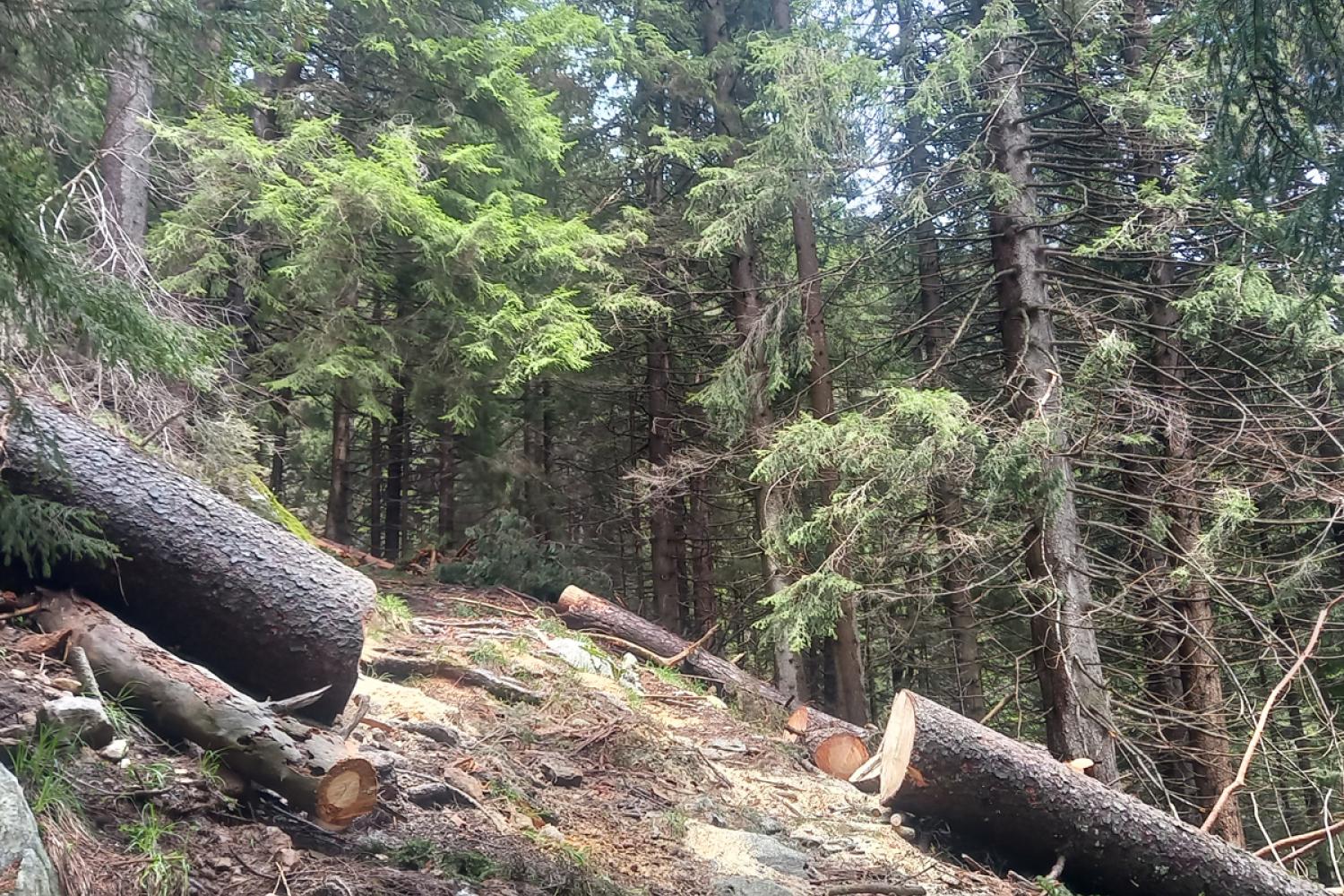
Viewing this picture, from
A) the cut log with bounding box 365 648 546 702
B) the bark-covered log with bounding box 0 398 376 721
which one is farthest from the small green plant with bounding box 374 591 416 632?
the bark-covered log with bounding box 0 398 376 721

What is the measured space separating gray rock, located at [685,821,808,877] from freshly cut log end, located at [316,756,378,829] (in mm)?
2101

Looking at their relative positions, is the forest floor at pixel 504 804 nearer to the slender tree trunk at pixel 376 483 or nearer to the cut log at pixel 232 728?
the cut log at pixel 232 728

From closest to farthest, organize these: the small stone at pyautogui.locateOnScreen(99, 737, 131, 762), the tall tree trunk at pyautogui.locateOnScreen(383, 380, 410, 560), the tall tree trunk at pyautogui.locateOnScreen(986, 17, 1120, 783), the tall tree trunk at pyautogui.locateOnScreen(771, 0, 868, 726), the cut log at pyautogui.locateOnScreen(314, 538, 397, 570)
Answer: the small stone at pyautogui.locateOnScreen(99, 737, 131, 762), the tall tree trunk at pyautogui.locateOnScreen(986, 17, 1120, 783), the cut log at pyautogui.locateOnScreen(314, 538, 397, 570), the tall tree trunk at pyautogui.locateOnScreen(771, 0, 868, 726), the tall tree trunk at pyautogui.locateOnScreen(383, 380, 410, 560)

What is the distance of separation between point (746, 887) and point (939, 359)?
6.34 metres

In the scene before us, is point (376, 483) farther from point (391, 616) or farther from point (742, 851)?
point (742, 851)

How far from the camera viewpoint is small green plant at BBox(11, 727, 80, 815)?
296cm

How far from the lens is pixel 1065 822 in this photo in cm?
571

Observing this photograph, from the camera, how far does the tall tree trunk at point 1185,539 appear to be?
8.35m

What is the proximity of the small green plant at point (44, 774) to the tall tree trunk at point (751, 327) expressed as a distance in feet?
23.1

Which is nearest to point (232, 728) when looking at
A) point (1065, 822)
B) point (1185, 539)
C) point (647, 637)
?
point (1065, 822)

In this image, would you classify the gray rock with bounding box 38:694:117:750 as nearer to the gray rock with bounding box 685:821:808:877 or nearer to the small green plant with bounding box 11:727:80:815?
the small green plant with bounding box 11:727:80:815

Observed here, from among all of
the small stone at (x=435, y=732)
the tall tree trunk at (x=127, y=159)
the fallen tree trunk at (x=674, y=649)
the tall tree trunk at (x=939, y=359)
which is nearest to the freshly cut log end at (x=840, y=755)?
the fallen tree trunk at (x=674, y=649)

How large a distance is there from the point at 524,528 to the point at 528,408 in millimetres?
3822

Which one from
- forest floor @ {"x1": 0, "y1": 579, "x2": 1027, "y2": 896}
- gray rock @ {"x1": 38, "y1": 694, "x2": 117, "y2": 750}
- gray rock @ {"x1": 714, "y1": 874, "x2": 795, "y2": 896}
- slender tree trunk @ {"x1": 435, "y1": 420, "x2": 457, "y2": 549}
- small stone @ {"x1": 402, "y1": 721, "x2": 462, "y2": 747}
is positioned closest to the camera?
forest floor @ {"x1": 0, "y1": 579, "x2": 1027, "y2": 896}
